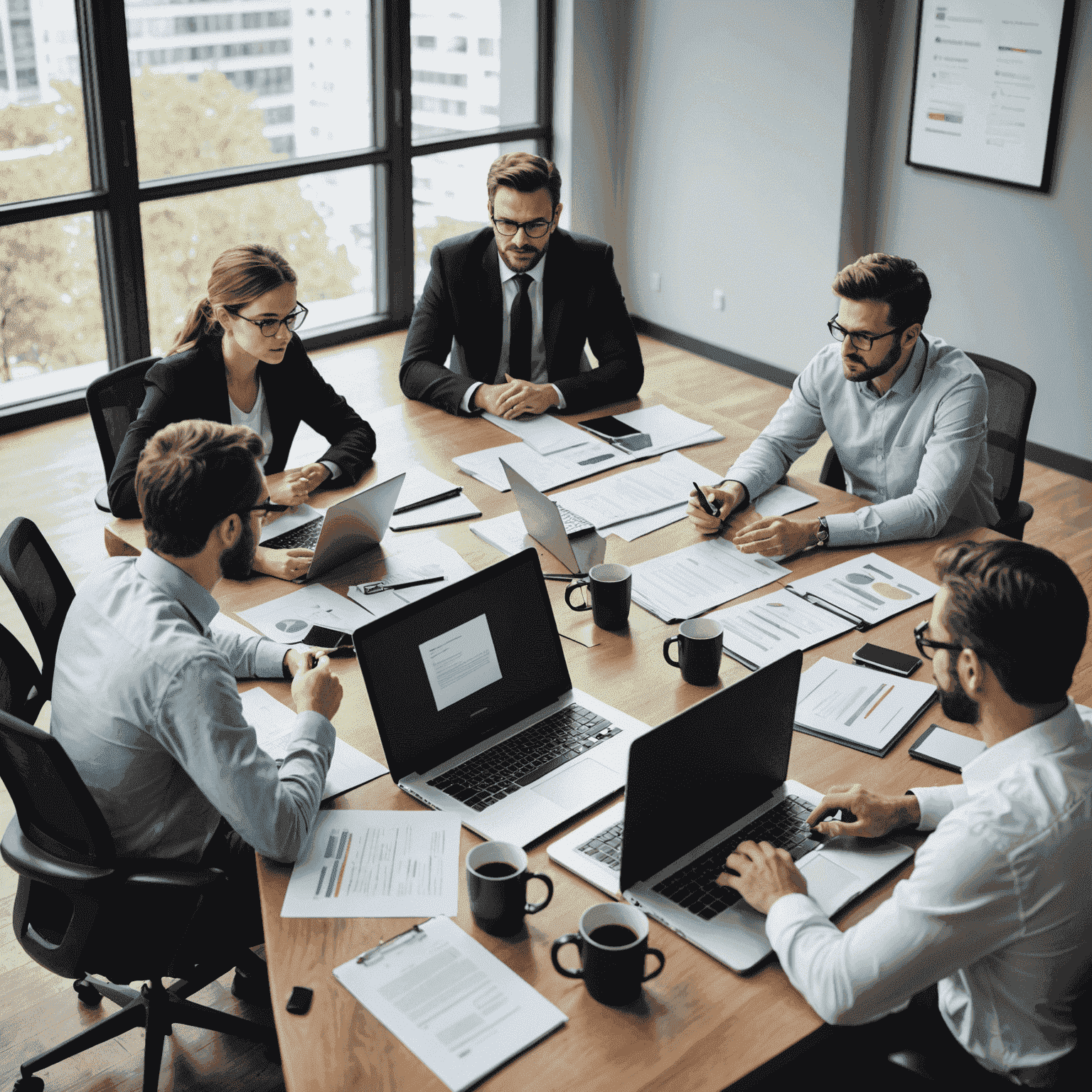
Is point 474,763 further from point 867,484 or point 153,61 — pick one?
point 153,61

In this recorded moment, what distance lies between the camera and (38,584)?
8.19 ft

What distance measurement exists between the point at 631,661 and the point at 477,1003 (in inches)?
34.4

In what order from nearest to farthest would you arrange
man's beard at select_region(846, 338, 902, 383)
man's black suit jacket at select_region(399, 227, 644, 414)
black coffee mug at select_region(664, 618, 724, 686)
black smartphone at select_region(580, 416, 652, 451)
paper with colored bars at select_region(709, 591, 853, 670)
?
black coffee mug at select_region(664, 618, 724, 686)
paper with colored bars at select_region(709, 591, 853, 670)
man's beard at select_region(846, 338, 902, 383)
black smartphone at select_region(580, 416, 652, 451)
man's black suit jacket at select_region(399, 227, 644, 414)

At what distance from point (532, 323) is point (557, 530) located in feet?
4.33

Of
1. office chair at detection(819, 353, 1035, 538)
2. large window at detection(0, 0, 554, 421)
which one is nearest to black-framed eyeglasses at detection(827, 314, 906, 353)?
office chair at detection(819, 353, 1035, 538)

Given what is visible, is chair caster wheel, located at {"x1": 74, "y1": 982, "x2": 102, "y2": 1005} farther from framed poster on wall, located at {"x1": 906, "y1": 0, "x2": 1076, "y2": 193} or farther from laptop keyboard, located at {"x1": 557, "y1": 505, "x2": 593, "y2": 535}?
framed poster on wall, located at {"x1": 906, "y1": 0, "x2": 1076, "y2": 193}

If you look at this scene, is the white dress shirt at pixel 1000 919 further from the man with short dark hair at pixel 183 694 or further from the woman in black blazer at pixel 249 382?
the woman in black blazer at pixel 249 382

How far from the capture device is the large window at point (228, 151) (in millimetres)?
4980

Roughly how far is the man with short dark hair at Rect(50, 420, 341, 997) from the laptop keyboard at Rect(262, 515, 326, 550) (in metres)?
0.60

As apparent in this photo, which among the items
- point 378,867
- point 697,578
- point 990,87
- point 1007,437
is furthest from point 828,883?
point 990,87

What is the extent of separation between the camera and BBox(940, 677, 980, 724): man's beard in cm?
A: 161

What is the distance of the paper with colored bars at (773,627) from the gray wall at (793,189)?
3.00m

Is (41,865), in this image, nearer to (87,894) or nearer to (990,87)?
(87,894)

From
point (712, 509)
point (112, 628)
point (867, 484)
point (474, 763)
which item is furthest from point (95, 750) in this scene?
point (867, 484)
